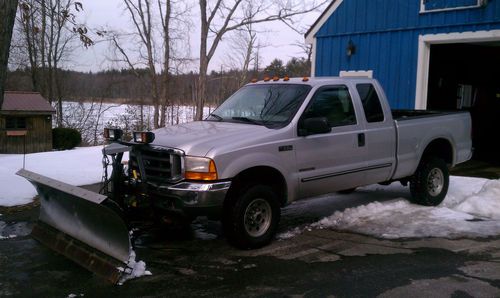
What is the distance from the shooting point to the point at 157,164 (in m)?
5.79

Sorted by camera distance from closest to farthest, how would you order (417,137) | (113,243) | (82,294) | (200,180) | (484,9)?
1. (82,294)
2. (113,243)
3. (200,180)
4. (417,137)
5. (484,9)

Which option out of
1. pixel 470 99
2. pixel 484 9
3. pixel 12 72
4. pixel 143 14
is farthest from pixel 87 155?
pixel 12 72

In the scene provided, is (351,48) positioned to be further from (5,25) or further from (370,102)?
(5,25)

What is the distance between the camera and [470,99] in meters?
16.2

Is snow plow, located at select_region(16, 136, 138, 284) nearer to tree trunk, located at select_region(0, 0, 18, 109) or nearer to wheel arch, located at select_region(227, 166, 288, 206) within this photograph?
wheel arch, located at select_region(227, 166, 288, 206)

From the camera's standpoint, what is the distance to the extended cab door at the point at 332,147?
20.5ft

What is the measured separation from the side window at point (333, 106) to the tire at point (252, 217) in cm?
122

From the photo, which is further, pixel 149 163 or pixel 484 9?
pixel 484 9

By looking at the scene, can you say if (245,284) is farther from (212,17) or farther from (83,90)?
(83,90)

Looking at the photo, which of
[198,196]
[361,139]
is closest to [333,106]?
[361,139]

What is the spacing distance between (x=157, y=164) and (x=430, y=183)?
4.63 meters

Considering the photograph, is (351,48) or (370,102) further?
(351,48)

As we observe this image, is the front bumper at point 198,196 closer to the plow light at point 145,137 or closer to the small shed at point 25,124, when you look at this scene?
the plow light at point 145,137

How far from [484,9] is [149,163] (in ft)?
29.4
